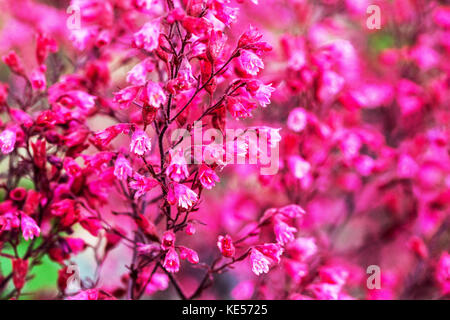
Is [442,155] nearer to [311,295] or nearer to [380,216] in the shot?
[380,216]

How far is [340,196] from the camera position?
1.85 m

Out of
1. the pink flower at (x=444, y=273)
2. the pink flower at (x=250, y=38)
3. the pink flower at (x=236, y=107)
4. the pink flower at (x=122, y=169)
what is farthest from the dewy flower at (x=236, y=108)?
the pink flower at (x=444, y=273)

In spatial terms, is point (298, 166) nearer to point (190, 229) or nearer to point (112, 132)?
point (190, 229)

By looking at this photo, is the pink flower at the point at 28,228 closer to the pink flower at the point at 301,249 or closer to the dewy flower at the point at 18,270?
the dewy flower at the point at 18,270

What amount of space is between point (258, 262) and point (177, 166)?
0.26m

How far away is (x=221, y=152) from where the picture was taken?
2.82 feet

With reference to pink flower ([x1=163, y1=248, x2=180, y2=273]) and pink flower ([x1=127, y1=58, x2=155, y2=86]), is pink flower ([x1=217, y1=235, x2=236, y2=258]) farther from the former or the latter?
pink flower ([x1=127, y1=58, x2=155, y2=86])

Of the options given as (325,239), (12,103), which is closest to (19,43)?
(12,103)

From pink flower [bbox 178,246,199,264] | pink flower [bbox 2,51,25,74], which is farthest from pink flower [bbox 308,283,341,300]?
pink flower [bbox 2,51,25,74]

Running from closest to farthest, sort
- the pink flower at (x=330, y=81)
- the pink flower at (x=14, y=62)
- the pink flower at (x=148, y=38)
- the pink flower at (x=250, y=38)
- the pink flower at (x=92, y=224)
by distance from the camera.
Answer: the pink flower at (x=148, y=38)
the pink flower at (x=250, y=38)
the pink flower at (x=92, y=224)
the pink flower at (x=14, y=62)
the pink flower at (x=330, y=81)

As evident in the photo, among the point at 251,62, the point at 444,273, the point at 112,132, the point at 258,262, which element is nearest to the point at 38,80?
the point at 112,132

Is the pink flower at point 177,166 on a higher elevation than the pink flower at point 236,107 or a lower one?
lower

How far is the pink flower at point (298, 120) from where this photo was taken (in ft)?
4.18

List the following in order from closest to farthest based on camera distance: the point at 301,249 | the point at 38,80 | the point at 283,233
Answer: the point at 283,233 → the point at 38,80 → the point at 301,249
